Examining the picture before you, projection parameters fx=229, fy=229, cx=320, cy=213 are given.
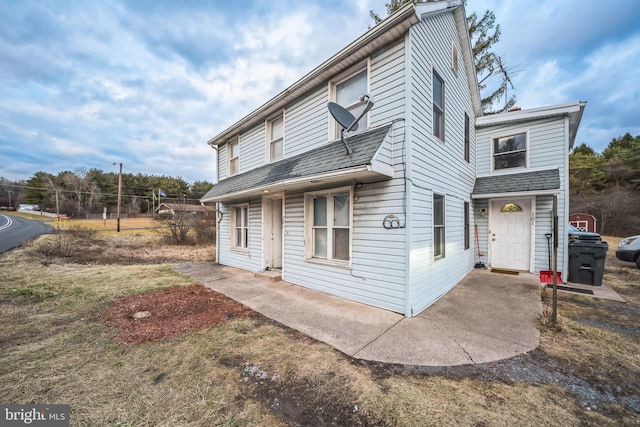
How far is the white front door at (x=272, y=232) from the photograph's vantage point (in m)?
6.96

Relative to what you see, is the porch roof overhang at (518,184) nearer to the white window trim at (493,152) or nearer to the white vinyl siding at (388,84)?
the white window trim at (493,152)

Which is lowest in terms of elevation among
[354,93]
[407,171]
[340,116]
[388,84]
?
[407,171]

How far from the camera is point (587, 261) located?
607 cm

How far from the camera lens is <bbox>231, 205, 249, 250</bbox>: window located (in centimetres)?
787

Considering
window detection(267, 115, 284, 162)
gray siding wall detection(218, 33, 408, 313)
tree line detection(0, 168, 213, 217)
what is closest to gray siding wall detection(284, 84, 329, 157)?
gray siding wall detection(218, 33, 408, 313)

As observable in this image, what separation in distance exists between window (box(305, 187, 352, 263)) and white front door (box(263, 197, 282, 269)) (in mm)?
1900

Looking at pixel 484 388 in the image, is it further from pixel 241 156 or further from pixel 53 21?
pixel 53 21

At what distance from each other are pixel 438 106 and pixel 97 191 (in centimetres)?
6729

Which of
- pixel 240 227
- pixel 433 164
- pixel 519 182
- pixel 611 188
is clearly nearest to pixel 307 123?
pixel 433 164

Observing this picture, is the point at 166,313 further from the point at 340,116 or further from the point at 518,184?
the point at 518,184

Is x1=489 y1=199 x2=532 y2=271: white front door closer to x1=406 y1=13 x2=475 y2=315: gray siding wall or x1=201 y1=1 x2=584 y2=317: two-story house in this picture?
x1=201 y1=1 x2=584 y2=317: two-story house

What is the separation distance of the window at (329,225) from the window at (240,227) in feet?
10.1

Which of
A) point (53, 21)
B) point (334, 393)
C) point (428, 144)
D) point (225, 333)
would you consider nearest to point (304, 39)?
point (428, 144)

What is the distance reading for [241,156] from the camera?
8.23 metres
